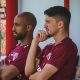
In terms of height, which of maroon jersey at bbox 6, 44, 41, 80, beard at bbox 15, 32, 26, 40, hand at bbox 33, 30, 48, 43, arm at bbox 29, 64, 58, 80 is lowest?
maroon jersey at bbox 6, 44, 41, 80

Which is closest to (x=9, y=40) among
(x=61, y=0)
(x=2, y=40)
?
(x=2, y=40)

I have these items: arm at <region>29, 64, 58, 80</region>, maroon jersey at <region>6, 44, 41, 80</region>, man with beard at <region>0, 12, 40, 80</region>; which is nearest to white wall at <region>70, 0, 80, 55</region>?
man with beard at <region>0, 12, 40, 80</region>

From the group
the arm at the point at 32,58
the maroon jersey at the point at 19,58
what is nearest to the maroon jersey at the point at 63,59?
the arm at the point at 32,58

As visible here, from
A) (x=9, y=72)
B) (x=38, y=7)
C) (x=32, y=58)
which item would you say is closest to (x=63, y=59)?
(x=32, y=58)

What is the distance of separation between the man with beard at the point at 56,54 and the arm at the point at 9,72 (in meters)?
0.25

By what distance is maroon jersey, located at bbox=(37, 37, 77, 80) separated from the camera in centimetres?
188

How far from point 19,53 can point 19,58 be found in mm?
52

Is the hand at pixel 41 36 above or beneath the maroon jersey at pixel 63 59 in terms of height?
above

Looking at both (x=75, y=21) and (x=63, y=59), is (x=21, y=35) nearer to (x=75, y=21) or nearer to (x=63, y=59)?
(x=63, y=59)

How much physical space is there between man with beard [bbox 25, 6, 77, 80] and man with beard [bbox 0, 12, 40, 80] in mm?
267

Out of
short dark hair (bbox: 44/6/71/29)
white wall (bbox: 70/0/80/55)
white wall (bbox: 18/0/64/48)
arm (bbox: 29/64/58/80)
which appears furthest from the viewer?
white wall (bbox: 18/0/64/48)

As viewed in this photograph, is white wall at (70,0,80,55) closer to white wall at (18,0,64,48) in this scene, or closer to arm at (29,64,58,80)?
white wall at (18,0,64,48)

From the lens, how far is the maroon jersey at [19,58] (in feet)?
7.85

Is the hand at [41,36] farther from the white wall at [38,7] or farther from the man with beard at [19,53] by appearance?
the white wall at [38,7]
